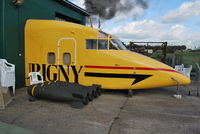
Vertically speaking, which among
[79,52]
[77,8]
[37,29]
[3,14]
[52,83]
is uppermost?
[77,8]

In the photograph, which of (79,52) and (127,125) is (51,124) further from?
(79,52)

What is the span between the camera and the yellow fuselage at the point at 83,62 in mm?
6129

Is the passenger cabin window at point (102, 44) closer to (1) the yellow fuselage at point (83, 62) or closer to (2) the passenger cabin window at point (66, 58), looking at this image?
(1) the yellow fuselage at point (83, 62)

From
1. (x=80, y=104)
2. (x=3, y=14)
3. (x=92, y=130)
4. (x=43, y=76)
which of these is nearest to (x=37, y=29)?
(x=3, y=14)

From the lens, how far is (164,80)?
6074mm

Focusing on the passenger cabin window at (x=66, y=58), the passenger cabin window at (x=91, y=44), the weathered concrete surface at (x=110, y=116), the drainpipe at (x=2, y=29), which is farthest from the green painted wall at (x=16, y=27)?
the passenger cabin window at (x=91, y=44)

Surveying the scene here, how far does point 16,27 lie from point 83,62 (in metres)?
3.26

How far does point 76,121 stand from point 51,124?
1.88 ft

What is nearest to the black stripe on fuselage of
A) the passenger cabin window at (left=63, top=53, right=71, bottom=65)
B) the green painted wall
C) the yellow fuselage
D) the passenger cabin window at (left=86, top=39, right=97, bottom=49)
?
the yellow fuselage

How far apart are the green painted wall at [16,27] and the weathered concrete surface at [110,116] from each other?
1.77 metres

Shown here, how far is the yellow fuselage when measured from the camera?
6.13m

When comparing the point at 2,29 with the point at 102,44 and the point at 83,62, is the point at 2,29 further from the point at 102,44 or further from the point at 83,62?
the point at 102,44

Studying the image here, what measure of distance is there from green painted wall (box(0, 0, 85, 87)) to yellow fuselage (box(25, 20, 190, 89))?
1.64 ft

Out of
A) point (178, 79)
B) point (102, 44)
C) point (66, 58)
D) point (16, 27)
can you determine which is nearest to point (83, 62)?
point (66, 58)
